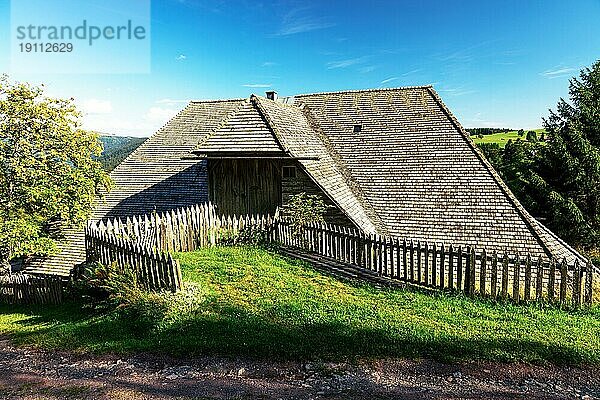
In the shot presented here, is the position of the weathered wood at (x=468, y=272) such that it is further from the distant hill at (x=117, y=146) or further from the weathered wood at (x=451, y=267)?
the distant hill at (x=117, y=146)

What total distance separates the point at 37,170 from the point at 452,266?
14.0 meters

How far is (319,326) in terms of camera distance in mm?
8148

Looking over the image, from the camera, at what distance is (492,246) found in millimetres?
15578

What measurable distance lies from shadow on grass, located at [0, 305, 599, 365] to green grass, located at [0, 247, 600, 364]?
18 millimetres

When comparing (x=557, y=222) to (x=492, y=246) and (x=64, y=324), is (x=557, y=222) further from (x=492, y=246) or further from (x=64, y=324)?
(x=64, y=324)

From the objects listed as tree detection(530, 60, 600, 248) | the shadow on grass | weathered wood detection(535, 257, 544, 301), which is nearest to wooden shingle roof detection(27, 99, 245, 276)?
the shadow on grass

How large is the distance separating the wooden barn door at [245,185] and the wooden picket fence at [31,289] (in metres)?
6.22

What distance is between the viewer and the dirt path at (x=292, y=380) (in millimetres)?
5961

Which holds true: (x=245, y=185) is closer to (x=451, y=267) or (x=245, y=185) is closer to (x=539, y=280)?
(x=451, y=267)

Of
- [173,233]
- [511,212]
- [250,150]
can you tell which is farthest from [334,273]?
[511,212]

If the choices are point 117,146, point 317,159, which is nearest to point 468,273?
point 317,159

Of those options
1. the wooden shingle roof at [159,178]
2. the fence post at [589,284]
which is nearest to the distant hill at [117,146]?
the wooden shingle roof at [159,178]

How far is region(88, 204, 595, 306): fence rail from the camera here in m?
9.33

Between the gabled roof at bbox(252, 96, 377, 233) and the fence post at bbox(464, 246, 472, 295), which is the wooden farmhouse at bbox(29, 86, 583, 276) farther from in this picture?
the fence post at bbox(464, 246, 472, 295)
